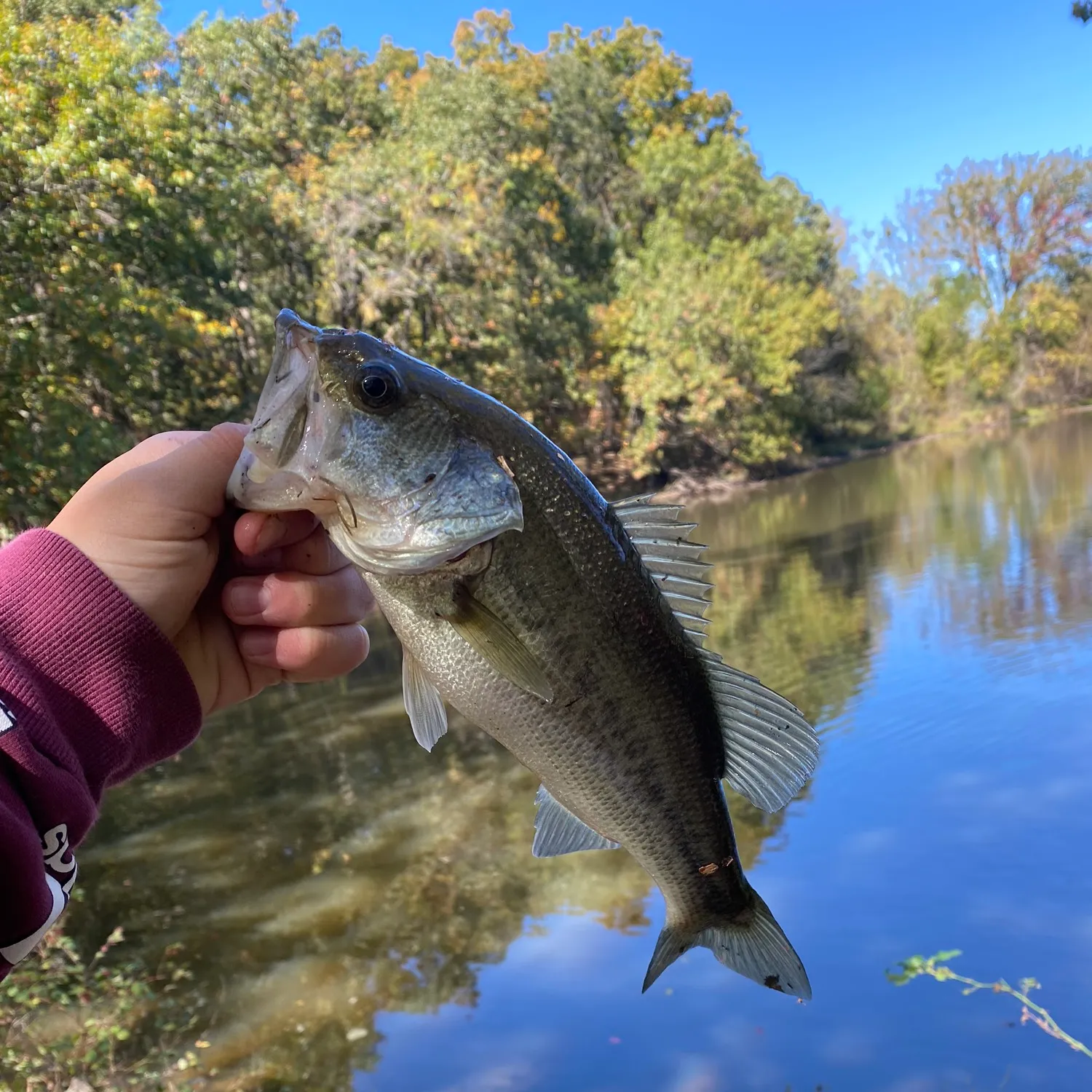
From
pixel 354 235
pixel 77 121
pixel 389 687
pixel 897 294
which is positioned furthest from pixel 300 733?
pixel 897 294

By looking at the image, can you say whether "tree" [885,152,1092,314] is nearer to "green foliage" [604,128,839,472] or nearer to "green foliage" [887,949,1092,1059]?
"green foliage" [604,128,839,472]

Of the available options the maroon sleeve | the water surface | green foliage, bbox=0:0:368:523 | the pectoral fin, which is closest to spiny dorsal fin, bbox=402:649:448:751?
the pectoral fin

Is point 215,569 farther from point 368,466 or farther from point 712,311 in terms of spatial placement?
point 712,311

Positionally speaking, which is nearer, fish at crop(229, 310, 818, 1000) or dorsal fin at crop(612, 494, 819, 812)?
fish at crop(229, 310, 818, 1000)

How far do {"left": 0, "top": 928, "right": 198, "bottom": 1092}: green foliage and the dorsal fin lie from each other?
3.14m

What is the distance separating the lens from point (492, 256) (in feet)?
61.5

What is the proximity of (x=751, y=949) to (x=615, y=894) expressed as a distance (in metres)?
3.89

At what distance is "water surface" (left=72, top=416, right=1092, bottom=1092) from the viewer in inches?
160

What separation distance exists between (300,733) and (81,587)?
24.1 ft

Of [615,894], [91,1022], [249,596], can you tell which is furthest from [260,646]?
[615,894]

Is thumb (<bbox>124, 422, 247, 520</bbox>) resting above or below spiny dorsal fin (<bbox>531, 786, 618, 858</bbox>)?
above

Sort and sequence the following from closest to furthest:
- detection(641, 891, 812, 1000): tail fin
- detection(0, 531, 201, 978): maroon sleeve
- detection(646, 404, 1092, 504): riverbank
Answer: detection(0, 531, 201, 978): maroon sleeve, detection(641, 891, 812, 1000): tail fin, detection(646, 404, 1092, 504): riverbank

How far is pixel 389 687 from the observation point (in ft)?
32.5

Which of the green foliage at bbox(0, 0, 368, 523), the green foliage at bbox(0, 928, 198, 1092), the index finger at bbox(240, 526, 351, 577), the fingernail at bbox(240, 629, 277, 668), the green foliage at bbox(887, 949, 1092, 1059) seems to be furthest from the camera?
the green foliage at bbox(0, 0, 368, 523)
